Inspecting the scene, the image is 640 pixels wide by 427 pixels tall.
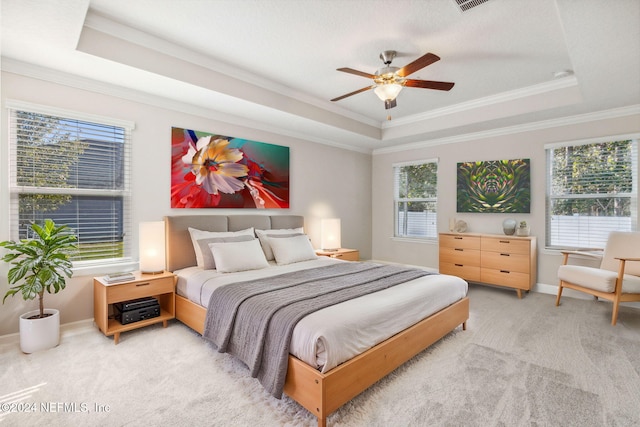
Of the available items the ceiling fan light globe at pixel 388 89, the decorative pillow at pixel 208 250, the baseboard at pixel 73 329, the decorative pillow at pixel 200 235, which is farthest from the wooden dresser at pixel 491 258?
the baseboard at pixel 73 329

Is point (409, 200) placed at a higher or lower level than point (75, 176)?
lower

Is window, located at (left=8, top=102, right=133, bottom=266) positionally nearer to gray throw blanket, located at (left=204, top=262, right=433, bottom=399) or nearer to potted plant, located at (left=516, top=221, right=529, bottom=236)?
gray throw blanket, located at (left=204, top=262, right=433, bottom=399)

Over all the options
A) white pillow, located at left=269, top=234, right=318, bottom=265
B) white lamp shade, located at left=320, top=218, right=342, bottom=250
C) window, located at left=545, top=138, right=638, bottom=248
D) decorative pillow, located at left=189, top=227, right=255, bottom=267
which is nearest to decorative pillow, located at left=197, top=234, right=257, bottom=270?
decorative pillow, located at left=189, top=227, right=255, bottom=267

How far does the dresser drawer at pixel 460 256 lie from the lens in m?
4.66

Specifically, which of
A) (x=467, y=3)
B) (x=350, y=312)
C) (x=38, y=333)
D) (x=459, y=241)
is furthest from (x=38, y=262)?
(x=459, y=241)

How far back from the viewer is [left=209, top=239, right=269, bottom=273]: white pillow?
3236mm

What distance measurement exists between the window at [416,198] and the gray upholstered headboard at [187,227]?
2963 mm

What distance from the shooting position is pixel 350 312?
6.88ft

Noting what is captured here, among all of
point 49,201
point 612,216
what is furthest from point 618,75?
point 49,201

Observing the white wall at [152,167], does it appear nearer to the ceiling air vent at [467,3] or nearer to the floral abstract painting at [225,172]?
the floral abstract painting at [225,172]

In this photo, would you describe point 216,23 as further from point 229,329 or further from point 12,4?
point 229,329

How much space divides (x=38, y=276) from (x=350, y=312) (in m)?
2.52

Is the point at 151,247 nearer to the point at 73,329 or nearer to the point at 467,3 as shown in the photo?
the point at 73,329

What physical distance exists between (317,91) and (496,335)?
340cm
